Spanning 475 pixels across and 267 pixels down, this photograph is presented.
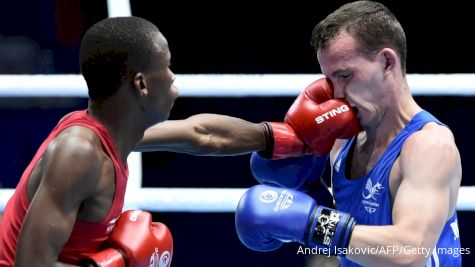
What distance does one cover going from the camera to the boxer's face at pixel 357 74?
238 cm

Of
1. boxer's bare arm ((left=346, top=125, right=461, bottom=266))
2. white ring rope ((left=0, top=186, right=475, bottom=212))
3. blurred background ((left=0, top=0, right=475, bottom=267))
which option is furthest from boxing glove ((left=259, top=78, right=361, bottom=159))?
blurred background ((left=0, top=0, right=475, bottom=267))

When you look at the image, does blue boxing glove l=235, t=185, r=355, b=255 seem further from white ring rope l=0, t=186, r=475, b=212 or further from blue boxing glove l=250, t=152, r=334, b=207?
white ring rope l=0, t=186, r=475, b=212

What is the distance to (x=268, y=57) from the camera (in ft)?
12.2

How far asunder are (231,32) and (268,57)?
19cm

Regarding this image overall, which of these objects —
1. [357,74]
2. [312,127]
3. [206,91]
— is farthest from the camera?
[206,91]

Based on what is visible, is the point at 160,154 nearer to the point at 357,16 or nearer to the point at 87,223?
the point at 357,16

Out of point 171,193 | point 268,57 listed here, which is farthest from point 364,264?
point 268,57

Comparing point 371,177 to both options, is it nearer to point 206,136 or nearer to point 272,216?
point 272,216

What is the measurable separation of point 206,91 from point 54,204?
1612 millimetres

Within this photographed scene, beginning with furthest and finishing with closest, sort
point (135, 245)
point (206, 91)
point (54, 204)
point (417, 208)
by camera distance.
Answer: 1. point (206, 91)
2. point (417, 208)
3. point (135, 245)
4. point (54, 204)

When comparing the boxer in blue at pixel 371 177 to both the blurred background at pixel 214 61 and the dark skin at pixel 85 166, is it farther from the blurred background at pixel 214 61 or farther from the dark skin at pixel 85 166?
the blurred background at pixel 214 61

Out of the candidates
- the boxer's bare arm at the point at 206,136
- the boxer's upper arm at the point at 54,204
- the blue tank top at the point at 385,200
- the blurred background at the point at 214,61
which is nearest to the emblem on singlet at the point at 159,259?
the boxer's upper arm at the point at 54,204

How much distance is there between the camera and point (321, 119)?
8.09ft

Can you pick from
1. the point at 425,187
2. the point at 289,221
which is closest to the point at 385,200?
the point at 425,187
